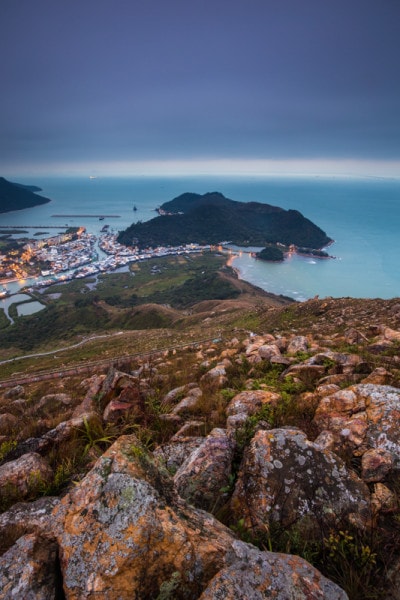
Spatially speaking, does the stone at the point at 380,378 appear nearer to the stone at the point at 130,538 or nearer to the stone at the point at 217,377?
the stone at the point at 217,377

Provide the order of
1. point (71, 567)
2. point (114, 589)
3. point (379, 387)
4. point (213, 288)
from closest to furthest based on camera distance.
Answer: point (114, 589)
point (71, 567)
point (379, 387)
point (213, 288)

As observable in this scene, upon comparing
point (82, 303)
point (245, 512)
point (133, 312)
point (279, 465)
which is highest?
point (279, 465)

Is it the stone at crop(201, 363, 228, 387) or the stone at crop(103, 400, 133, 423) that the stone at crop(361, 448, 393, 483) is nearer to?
the stone at crop(103, 400, 133, 423)

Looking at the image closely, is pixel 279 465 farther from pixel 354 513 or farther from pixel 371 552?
pixel 371 552

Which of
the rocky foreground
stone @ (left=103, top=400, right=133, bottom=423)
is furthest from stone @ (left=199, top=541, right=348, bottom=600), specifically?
stone @ (left=103, top=400, right=133, bottom=423)

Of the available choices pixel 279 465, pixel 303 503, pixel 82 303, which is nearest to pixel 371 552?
pixel 303 503

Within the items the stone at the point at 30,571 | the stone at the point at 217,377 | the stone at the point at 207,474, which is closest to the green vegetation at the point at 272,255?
the stone at the point at 217,377

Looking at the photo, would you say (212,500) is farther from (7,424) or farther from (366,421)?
(7,424)

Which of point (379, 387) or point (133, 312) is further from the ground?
point (379, 387)
